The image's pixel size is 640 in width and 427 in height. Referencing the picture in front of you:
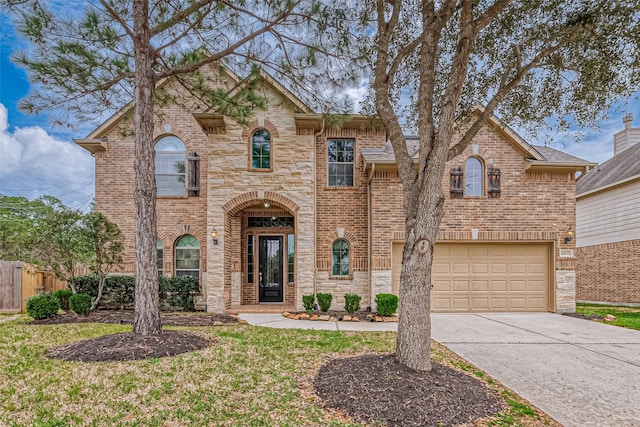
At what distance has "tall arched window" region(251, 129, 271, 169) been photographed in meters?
10.2

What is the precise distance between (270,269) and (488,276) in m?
6.65

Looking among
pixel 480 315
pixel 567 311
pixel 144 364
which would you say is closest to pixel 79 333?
pixel 144 364

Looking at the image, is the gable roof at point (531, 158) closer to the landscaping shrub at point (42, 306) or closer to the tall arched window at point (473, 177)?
the tall arched window at point (473, 177)

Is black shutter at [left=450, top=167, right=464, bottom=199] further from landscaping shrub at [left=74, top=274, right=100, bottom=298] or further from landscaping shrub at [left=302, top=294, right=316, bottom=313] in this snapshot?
landscaping shrub at [left=74, top=274, right=100, bottom=298]

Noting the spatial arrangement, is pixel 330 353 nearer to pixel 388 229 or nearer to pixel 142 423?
pixel 142 423

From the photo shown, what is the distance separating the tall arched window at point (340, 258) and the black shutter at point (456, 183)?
3.40 metres

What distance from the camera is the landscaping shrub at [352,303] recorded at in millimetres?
9336

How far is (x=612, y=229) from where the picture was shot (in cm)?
1430

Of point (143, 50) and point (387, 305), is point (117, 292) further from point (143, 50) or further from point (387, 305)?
point (387, 305)

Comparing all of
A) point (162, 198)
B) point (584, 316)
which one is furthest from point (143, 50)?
point (584, 316)

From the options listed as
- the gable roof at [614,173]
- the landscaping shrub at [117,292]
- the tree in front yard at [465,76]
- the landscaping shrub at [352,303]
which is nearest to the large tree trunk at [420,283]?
the tree in front yard at [465,76]

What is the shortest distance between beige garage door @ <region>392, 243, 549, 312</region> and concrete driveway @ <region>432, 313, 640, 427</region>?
94cm

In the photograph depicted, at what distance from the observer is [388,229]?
9922 mm

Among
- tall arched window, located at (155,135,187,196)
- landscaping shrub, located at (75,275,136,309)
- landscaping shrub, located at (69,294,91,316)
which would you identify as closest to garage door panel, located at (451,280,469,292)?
tall arched window, located at (155,135,187,196)
